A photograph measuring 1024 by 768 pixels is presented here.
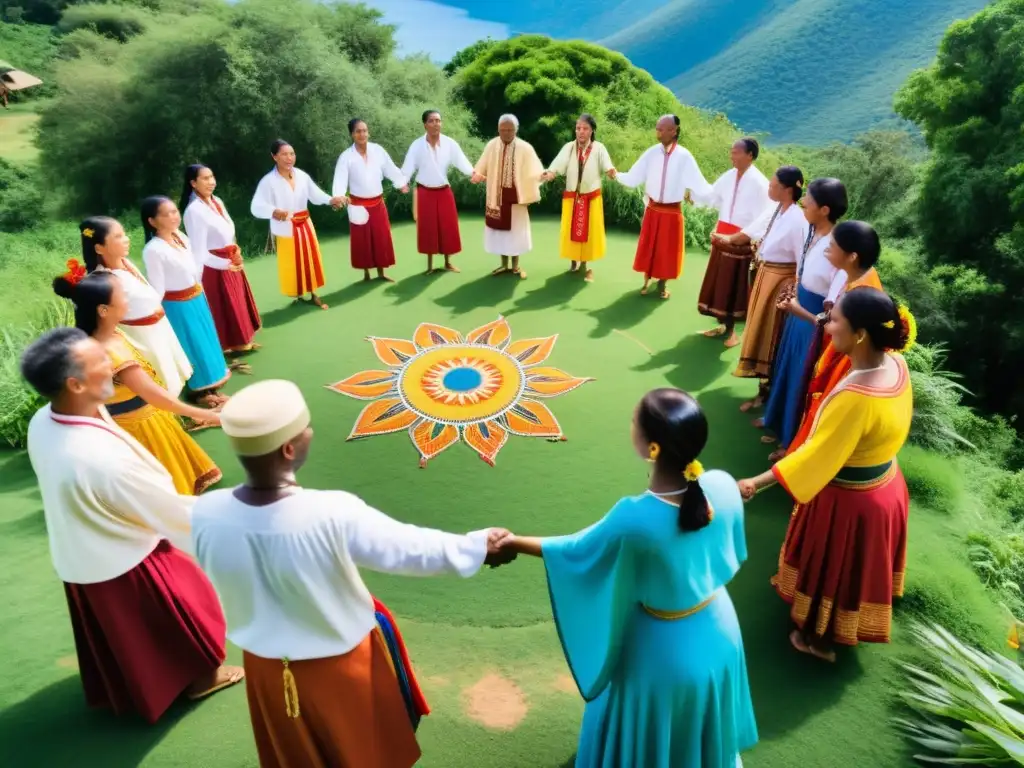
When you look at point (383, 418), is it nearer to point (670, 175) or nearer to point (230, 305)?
point (230, 305)

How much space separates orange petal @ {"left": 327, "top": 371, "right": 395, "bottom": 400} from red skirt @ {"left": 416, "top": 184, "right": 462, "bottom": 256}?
2.21 meters

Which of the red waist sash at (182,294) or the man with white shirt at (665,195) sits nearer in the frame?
the red waist sash at (182,294)

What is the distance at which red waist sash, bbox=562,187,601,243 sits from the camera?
722 centimetres

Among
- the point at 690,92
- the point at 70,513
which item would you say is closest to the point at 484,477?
the point at 70,513

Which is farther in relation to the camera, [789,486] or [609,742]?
[789,486]

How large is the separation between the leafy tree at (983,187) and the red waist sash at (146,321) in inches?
339

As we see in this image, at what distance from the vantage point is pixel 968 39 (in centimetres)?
924

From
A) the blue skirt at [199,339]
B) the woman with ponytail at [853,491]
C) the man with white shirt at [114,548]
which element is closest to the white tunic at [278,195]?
the blue skirt at [199,339]

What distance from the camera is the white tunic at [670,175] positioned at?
21.3ft

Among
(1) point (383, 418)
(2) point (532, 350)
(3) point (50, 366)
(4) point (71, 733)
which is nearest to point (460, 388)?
(1) point (383, 418)

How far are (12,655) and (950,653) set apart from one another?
403cm

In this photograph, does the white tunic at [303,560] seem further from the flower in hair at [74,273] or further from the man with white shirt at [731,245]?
the man with white shirt at [731,245]

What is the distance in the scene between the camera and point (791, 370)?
15.1ft

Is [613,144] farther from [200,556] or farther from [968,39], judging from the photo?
[200,556]
